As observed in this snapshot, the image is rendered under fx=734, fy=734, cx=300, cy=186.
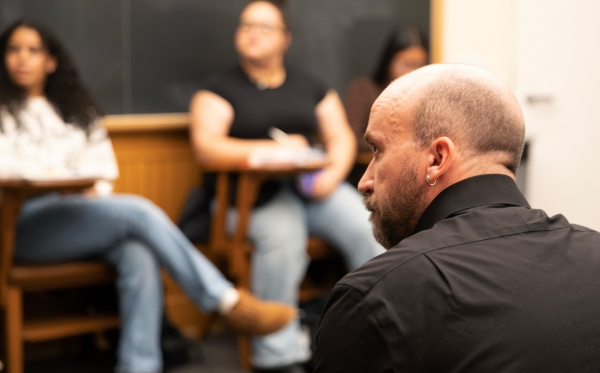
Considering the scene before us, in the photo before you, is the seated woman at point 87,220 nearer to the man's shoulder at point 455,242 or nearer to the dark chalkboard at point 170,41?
the dark chalkboard at point 170,41

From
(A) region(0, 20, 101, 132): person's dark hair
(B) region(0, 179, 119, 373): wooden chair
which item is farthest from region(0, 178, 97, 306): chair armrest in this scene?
(A) region(0, 20, 101, 132): person's dark hair

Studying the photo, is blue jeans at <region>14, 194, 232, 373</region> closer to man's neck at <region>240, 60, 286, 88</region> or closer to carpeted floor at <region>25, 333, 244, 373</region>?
carpeted floor at <region>25, 333, 244, 373</region>

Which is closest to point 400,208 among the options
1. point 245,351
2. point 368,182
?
point 368,182

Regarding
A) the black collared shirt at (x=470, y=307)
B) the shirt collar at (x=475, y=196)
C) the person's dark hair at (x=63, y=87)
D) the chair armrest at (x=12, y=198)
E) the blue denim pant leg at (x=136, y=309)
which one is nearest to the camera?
the black collared shirt at (x=470, y=307)

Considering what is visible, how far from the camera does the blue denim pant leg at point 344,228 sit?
3092 mm

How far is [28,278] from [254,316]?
31.6 inches

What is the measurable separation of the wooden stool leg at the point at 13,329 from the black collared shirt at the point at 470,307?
6.04 feet

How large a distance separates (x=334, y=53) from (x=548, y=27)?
1.12 meters

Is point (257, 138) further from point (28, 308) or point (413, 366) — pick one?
point (413, 366)

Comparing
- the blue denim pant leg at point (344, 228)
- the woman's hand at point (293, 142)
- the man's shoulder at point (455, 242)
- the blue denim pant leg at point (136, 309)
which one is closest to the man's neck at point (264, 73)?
the woman's hand at point (293, 142)

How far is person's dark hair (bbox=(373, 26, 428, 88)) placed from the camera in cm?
363

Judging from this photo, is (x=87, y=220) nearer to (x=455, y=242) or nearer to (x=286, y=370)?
(x=286, y=370)

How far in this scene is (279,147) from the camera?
2955mm

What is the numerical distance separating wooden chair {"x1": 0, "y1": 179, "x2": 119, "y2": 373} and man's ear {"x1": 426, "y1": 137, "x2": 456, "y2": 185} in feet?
5.15
